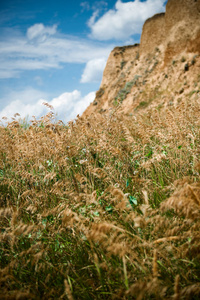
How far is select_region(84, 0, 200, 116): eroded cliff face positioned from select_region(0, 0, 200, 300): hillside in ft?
27.5

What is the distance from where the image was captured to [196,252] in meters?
1.33

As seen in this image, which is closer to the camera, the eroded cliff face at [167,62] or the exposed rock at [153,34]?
the eroded cliff face at [167,62]

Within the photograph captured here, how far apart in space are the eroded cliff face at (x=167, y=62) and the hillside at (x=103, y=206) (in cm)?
837

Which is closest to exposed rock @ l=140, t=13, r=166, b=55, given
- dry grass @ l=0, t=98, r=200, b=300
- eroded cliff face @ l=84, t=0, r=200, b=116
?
eroded cliff face @ l=84, t=0, r=200, b=116

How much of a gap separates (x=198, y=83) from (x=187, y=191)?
44.0 feet

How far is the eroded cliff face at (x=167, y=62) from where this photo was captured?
1354 centimetres

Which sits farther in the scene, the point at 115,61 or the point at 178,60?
the point at 115,61

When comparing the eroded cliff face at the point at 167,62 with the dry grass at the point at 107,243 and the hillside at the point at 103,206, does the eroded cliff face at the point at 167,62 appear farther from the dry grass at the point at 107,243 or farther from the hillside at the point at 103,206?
the dry grass at the point at 107,243

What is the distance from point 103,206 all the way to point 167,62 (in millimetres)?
17371

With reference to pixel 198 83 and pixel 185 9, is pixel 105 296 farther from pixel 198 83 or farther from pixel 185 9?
pixel 185 9

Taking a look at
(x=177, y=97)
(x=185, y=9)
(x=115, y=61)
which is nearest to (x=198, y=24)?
(x=185, y=9)

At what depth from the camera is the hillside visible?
1190 mm

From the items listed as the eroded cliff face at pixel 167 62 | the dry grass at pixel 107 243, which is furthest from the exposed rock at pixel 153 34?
the dry grass at pixel 107 243

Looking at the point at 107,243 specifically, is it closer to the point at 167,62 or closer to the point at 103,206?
the point at 103,206
